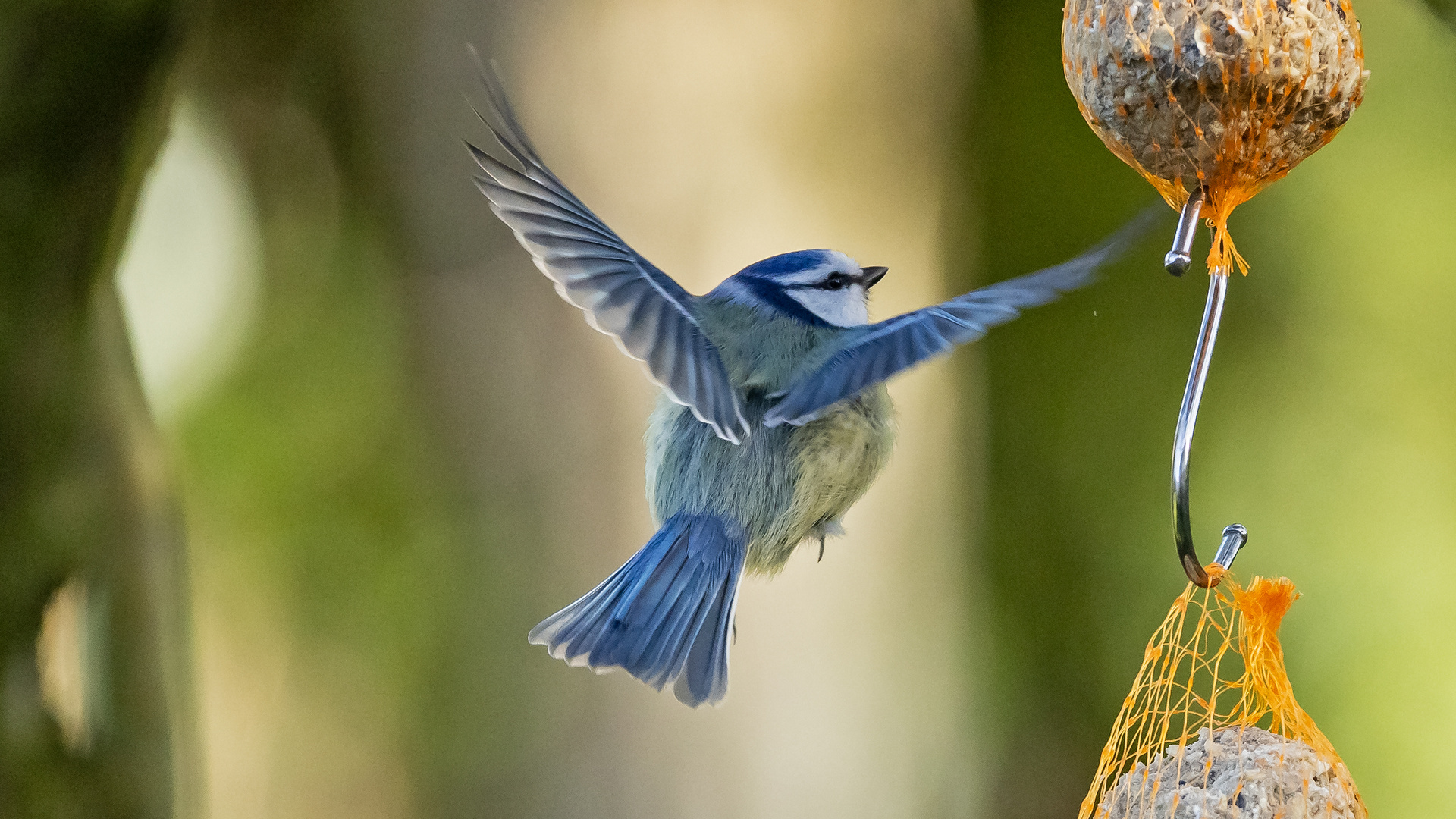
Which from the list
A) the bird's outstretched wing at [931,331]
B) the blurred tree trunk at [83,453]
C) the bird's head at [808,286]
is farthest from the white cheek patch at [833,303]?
the blurred tree trunk at [83,453]

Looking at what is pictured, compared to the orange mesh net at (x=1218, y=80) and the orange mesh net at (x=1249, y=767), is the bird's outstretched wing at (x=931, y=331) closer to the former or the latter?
the orange mesh net at (x=1218, y=80)

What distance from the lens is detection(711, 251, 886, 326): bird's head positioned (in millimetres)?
1161

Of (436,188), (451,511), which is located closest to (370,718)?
(451,511)

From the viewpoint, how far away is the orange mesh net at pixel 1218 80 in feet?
2.72

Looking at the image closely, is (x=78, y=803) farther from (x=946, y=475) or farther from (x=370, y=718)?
(x=946, y=475)

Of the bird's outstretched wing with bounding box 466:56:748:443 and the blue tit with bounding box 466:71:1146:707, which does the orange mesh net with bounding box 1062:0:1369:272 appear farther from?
the bird's outstretched wing with bounding box 466:56:748:443

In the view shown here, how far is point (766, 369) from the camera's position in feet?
3.68

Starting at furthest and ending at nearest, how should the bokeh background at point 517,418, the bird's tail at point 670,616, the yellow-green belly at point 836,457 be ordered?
1. the bokeh background at point 517,418
2. the yellow-green belly at point 836,457
3. the bird's tail at point 670,616

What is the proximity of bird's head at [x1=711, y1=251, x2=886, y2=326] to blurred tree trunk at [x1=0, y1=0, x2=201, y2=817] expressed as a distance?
1.21 meters

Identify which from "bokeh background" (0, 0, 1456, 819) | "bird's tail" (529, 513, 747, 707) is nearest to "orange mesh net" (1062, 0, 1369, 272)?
"bird's tail" (529, 513, 747, 707)

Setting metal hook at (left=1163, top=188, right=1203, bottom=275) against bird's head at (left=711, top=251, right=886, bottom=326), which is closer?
metal hook at (left=1163, top=188, right=1203, bottom=275)

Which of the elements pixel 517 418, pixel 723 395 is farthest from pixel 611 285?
pixel 517 418

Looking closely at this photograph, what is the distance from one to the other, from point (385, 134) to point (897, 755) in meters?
1.49

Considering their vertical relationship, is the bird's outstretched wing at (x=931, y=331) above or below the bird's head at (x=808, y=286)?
below
